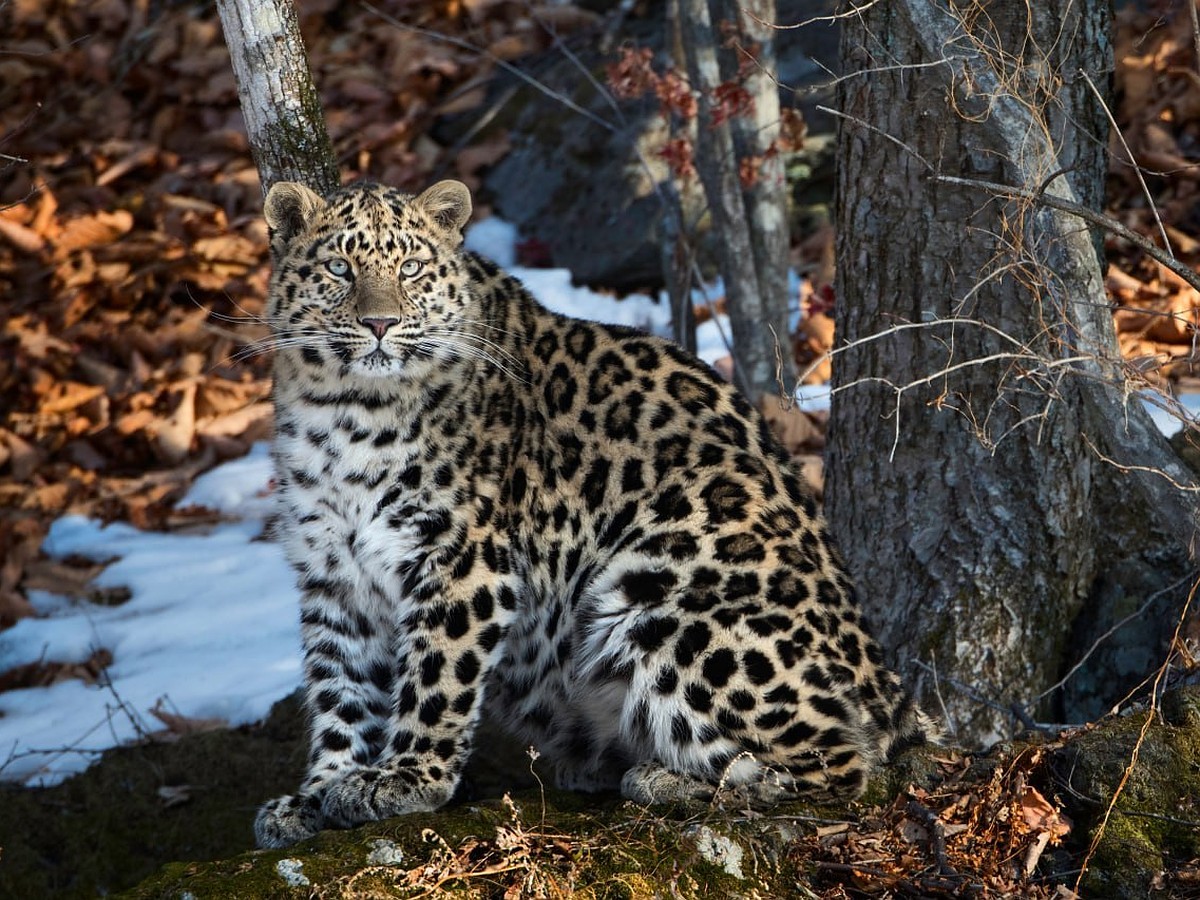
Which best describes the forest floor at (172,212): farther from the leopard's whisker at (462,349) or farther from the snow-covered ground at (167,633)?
the leopard's whisker at (462,349)

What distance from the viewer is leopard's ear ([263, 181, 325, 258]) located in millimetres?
5145

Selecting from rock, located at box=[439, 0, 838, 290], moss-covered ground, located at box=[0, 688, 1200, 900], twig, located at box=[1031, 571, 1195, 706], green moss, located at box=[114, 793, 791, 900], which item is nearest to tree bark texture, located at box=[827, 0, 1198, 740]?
twig, located at box=[1031, 571, 1195, 706]

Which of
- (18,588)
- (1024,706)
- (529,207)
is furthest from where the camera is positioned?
(529,207)

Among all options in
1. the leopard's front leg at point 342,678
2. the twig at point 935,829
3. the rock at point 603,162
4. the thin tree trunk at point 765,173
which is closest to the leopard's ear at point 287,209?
the leopard's front leg at point 342,678

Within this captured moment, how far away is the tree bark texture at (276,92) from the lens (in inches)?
210

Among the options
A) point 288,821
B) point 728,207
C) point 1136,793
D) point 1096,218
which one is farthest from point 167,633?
point 1096,218

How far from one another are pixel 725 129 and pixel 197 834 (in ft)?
15.4

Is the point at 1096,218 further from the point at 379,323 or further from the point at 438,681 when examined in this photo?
the point at 438,681

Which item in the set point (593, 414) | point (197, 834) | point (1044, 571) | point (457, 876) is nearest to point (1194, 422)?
point (1044, 571)

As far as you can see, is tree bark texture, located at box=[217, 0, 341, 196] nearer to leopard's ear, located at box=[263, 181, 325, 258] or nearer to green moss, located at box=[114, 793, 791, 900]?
leopard's ear, located at box=[263, 181, 325, 258]

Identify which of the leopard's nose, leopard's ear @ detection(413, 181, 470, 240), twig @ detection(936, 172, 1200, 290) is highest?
leopard's ear @ detection(413, 181, 470, 240)

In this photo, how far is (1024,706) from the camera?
5.61 m

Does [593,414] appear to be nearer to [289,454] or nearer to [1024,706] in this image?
[289,454]

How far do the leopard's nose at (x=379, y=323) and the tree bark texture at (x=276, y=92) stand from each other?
2.81 feet
